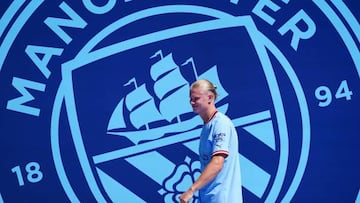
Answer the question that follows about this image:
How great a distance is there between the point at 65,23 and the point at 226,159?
1903 millimetres

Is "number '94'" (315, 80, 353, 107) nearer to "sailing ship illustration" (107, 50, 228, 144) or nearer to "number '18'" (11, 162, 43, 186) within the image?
"sailing ship illustration" (107, 50, 228, 144)

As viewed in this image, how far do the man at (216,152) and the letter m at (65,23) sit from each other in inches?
63.7

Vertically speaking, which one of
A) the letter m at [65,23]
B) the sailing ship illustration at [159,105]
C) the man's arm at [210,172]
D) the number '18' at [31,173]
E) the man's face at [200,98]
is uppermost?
the letter m at [65,23]

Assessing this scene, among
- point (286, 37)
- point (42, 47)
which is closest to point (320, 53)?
point (286, 37)

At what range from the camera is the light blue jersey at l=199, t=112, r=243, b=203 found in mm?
3068

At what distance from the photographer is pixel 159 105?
14.8 feet

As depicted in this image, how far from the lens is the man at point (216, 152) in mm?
3047

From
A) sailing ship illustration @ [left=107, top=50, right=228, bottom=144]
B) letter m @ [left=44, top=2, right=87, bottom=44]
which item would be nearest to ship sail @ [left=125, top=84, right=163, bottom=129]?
sailing ship illustration @ [left=107, top=50, right=228, bottom=144]

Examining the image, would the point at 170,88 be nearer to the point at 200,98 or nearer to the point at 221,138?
the point at 200,98

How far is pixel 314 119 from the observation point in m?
4.62

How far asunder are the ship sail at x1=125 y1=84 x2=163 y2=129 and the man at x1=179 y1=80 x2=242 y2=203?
1.35m

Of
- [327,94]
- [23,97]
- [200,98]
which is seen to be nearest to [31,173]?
[23,97]

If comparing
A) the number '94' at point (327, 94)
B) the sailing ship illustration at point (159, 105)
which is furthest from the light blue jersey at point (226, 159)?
the number '94' at point (327, 94)

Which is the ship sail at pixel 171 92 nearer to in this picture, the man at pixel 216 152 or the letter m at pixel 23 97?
the letter m at pixel 23 97
